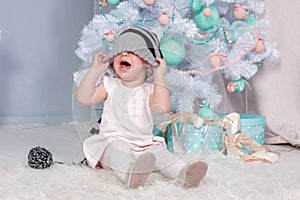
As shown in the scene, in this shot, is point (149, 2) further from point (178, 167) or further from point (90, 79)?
point (178, 167)

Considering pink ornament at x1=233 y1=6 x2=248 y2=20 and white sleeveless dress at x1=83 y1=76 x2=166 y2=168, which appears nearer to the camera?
white sleeveless dress at x1=83 y1=76 x2=166 y2=168

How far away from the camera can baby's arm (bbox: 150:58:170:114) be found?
3.91 feet

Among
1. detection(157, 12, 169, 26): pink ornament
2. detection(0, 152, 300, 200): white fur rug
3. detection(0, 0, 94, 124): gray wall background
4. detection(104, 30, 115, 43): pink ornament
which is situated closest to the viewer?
detection(0, 152, 300, 200): white fur rug

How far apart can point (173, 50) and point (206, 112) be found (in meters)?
0.19

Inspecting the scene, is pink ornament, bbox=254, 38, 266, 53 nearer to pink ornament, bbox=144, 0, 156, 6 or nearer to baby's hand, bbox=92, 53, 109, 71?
pink ornament, bbox=144, 0, 156, 6

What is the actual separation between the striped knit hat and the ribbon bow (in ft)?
1.47

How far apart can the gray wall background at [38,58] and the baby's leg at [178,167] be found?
1.17 metres

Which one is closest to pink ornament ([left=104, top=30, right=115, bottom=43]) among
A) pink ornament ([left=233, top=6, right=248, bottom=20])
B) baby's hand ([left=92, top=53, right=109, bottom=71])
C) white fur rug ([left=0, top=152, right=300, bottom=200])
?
baby's hand ([left=92, top=53, right=109, bottom=71])

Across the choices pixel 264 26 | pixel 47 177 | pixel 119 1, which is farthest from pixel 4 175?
pixel 264 26

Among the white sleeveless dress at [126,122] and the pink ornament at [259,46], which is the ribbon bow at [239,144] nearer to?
the pink ornament at [259,46]

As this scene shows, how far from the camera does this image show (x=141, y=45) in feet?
3.90

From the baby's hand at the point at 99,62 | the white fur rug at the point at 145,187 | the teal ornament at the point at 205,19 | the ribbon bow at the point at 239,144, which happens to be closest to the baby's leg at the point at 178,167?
the white fur rug at the point at 145,187

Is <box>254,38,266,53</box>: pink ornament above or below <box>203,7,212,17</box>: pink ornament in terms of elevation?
below

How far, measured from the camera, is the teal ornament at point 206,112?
124 cm
